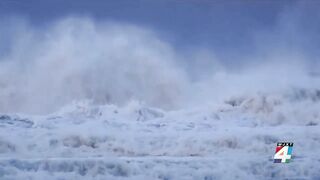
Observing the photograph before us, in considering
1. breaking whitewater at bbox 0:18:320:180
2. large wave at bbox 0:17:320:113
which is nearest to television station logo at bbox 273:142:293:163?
breaking whitewater at bbox 0:18:320:180

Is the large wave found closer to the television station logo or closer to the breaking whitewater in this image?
the breaking whitewater

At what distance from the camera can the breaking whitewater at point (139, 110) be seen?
12.7 feet

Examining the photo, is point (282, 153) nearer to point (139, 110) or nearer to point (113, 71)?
point (139, 110)

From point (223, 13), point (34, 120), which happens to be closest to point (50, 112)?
point (34, 120)

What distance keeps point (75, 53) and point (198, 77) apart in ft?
2.70

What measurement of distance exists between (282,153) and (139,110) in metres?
0.98

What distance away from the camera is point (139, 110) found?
3959mm

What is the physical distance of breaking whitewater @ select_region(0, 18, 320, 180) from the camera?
153 inches

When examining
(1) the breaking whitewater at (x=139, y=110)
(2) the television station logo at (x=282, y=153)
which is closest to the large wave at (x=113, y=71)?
(1) the breaking whitewater at (x=139, y=110)

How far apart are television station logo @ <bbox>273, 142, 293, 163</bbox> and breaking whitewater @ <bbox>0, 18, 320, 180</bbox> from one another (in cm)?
3

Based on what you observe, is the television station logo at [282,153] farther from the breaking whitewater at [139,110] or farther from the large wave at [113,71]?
the large wave at [113,71]

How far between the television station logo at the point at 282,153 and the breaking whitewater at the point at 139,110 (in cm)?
3

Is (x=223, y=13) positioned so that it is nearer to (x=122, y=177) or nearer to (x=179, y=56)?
(x=179, y=56)

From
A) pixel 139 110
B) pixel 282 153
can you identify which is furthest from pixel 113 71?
pixel 282 153
